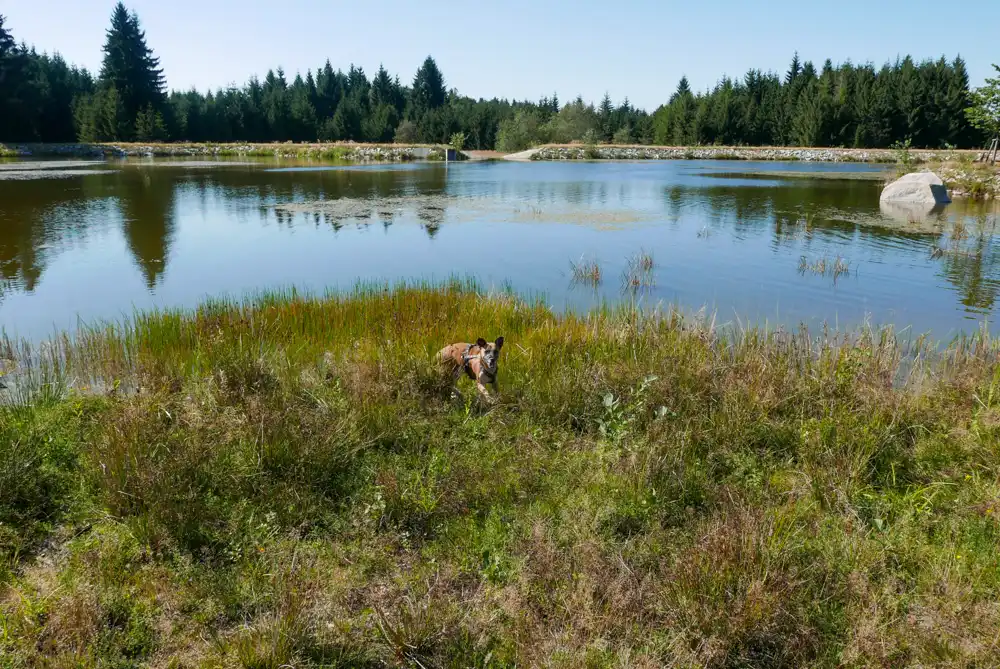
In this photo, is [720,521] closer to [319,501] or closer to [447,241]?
[319,501]

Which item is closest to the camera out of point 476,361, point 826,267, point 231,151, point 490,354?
point 490,354

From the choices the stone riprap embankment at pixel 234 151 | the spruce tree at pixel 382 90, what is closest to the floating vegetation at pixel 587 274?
the stone riprap embankment at pixel 234 151

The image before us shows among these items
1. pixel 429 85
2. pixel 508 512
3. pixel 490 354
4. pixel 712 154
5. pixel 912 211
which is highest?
pixel 429 85

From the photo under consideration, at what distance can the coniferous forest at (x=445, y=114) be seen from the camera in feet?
Result: 211

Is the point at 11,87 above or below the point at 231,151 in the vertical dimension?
above

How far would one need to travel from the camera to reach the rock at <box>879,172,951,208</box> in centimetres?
2395

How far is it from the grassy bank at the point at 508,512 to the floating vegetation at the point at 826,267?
6648mm

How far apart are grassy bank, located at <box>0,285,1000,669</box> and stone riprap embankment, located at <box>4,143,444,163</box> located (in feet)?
181

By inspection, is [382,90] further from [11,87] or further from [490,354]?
[490,354]

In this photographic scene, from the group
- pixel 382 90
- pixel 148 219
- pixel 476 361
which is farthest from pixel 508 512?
pixel 382 90

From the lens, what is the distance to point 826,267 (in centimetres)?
1319

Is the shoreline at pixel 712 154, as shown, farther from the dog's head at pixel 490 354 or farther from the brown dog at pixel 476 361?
the dog's head at pixel 490 354

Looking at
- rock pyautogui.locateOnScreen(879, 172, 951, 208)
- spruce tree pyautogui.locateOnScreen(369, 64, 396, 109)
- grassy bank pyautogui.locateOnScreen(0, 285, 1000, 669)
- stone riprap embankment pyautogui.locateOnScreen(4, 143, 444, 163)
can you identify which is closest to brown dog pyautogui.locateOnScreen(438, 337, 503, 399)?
grassy bank pyautogui.locateOnScreen(0, 285, 1000, 669)

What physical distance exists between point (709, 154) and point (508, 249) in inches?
2327
